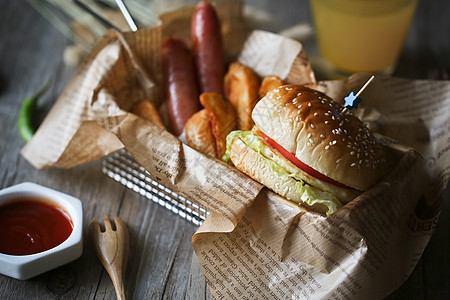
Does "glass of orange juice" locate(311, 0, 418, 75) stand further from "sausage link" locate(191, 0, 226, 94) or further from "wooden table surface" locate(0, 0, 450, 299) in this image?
"sausage link" locate(191, 0, 226, 94)

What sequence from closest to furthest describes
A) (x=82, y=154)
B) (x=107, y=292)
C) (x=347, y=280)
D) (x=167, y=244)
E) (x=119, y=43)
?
(x=347, y=280) → (x=107, y=292) → (x=167, y=244) → (x=82, y=154) → (x=119, y=43)

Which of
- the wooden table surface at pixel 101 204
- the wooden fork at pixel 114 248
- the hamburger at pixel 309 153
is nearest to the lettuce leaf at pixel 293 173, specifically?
the hamburger at pixel 309 153

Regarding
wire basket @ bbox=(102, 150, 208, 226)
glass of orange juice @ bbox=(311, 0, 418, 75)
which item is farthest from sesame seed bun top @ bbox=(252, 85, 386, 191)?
glass of orange juice @ bbox=(311, 0, 418, 75)

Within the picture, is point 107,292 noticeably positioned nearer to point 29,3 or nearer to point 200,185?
point 200,185

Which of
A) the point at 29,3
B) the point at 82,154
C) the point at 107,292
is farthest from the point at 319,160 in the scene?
the point at 29,3

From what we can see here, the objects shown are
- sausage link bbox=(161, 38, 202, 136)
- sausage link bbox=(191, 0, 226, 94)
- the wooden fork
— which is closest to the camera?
the wooden fork

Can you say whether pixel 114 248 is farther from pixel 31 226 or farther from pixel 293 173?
pixel 293 173
